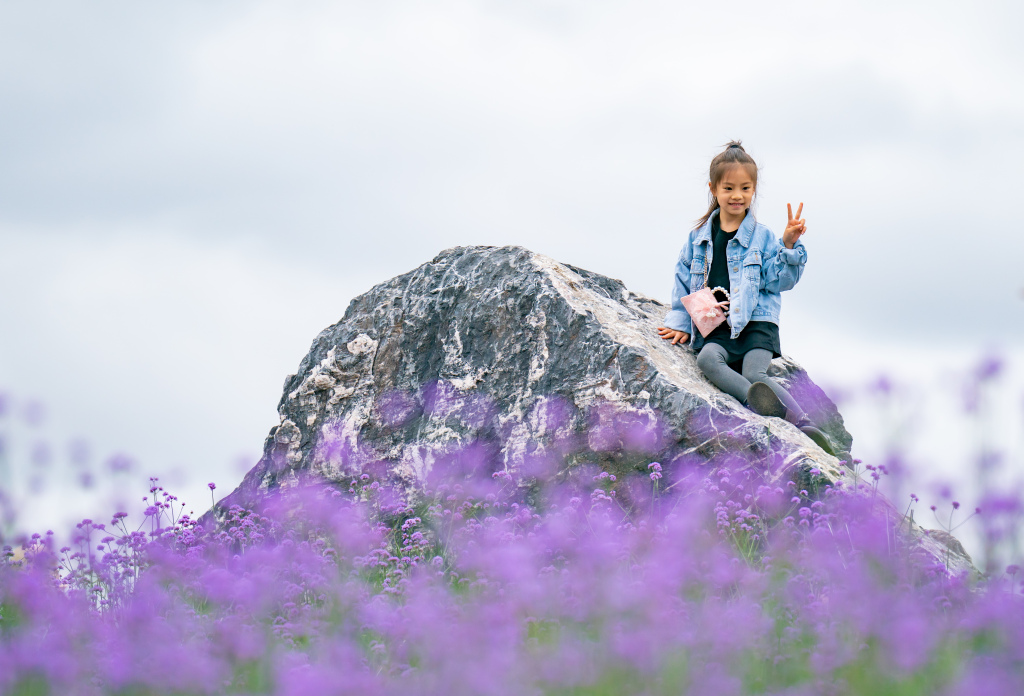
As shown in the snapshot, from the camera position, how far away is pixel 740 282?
6.89 metres

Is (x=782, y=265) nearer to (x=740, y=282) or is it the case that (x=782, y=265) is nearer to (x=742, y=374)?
(x=740, y=282)

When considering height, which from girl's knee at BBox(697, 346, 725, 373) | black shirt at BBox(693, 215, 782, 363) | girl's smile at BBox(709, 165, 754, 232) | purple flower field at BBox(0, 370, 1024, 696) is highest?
girl's smile at BBox(709, 165, 754, 232)

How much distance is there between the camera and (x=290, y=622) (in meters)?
4.34

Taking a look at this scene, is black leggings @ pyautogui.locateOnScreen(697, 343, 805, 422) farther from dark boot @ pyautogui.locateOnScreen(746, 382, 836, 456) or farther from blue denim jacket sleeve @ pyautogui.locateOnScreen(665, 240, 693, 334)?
blue denim jacket sleeve @ pyautogui.locateOnScreen(665, 240, 693, 334)

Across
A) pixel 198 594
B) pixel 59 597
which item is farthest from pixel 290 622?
pixel 59 597

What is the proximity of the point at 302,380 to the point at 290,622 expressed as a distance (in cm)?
343

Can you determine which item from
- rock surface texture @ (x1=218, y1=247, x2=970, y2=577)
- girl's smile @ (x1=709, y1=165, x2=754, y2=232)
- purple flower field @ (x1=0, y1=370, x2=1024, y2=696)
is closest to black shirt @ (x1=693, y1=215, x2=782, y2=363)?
girl's smile @ (x1=709, y1=165, x2=754, y2=232)

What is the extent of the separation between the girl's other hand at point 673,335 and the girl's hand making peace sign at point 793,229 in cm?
108

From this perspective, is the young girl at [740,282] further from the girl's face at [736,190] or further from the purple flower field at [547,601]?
the purple flower field at [547,601]

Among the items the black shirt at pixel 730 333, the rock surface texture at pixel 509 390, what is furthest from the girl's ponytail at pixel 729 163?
the rock surface texture at pixel 509 390

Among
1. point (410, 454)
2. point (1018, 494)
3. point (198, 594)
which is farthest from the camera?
point (410, 454)

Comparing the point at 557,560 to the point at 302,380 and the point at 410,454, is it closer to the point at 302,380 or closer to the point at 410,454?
the point at 410,454

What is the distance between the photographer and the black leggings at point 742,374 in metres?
6.35

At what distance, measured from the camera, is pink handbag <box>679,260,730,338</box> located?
22.4 ft
